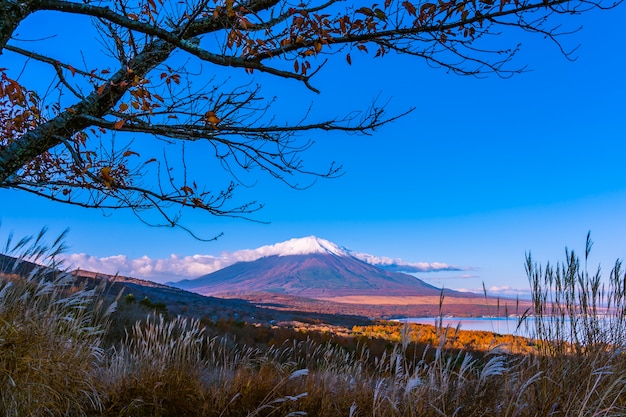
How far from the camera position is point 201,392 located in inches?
158

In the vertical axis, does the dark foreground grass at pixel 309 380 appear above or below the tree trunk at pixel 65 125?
below

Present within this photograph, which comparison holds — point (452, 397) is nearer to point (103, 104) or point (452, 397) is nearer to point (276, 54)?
point (276, 54)

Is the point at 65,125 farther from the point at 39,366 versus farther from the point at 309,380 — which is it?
the point at 309,380

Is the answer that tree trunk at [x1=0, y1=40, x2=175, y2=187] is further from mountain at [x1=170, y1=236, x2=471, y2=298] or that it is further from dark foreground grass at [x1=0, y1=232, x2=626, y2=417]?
mountain at [x1=170, y1=236, x2=471, y2=298]

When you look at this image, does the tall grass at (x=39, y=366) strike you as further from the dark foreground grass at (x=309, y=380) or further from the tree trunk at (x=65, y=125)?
the tree trunk at (x=65, y=125)

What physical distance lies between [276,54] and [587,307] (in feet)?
13.1

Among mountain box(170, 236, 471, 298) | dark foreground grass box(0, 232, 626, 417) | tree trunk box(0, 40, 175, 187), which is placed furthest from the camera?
mountain box(170, 236, 471, 298)

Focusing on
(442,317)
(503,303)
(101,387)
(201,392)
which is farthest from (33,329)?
(503,303)

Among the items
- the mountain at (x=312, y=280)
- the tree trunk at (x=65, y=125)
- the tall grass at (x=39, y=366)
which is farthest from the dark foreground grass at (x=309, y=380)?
the mountain at (x=312, y=280)

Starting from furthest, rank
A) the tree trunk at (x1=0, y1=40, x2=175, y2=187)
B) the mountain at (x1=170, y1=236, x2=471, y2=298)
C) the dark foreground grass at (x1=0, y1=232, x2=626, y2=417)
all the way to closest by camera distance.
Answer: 1. the mountain at (x1=170, y1=236, x2=471, y2=298)
2. the tree trunk at (x1=0, y1=40, x2=175, y2=187)
3. the dark foreground grass at (x1=0, y1=232, x2=626, y2=417)

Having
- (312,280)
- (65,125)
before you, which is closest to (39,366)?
(65,125)

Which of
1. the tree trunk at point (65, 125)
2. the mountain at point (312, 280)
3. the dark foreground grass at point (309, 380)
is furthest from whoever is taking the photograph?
the mountain at point (312, 280)

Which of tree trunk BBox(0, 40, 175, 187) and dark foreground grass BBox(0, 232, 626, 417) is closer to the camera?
dark foreground grass BBox(0, 232, 626, 417)

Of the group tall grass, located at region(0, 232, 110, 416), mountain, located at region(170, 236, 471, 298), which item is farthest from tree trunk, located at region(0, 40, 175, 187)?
mountain, located at region(170, 236, 471, 298)
